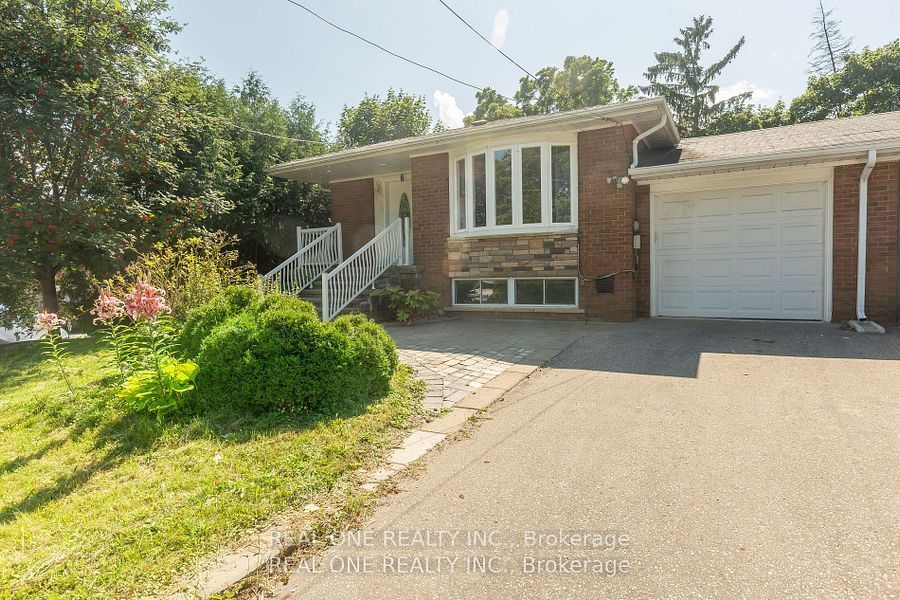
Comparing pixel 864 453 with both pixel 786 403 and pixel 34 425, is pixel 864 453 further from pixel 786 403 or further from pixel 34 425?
pixel 34 425

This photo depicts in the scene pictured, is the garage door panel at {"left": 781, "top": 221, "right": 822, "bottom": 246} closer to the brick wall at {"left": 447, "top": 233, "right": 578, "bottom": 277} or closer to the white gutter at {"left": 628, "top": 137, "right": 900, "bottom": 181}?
the white gutter at {"left": 628, "top": 137, "right": 900, "bottom": 181}

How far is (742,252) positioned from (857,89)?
18.2 meters

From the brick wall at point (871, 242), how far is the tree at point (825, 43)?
838 inches

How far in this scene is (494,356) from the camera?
5773 mm

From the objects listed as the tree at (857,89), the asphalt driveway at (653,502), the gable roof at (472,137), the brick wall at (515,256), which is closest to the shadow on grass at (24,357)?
the asphalt driveway at (653,502)

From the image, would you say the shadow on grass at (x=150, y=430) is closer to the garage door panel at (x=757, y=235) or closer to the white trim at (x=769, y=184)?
the white trim at (x=769, y=184)

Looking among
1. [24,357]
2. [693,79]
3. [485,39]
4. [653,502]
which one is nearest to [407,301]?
[485,39]

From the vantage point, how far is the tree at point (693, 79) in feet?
79.7

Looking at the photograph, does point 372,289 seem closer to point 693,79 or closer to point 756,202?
point 756,202

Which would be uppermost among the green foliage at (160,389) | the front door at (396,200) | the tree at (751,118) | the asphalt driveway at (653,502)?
the tree at (751,118)

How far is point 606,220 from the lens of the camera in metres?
8.05

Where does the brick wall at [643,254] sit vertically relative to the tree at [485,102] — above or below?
below

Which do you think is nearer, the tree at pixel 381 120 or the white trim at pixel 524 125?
the white trim at pixel 524 125

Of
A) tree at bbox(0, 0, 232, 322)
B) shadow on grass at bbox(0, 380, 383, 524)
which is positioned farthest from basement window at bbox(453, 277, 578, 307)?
tree at bbox(0, 0, 232, 322)
